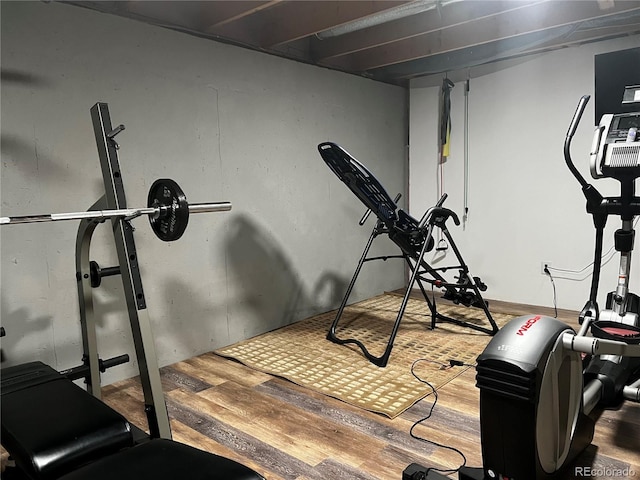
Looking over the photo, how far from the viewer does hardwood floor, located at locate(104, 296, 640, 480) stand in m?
2.07

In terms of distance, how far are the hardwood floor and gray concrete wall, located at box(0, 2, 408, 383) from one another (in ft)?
2.10

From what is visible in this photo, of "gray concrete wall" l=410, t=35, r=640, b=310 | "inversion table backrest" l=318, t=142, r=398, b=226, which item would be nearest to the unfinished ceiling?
"gray concrete wall" l=410, t=35, r=640, b=310

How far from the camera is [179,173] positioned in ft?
10.9

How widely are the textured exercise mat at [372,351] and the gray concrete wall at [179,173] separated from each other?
0.29 meters

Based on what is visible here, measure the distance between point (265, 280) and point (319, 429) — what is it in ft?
5.78

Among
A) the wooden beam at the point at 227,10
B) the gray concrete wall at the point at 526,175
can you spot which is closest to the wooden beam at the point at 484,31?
the gray concrete wall at the point at 526,175

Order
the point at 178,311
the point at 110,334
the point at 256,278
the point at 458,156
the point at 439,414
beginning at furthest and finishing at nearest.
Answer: the point at 458,156 → the point at 256,278 → the point at 178,311 → the point at 110,334 → the point at 439,414

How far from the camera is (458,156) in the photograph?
16.6 feet

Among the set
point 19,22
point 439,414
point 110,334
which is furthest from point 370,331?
point 19,22

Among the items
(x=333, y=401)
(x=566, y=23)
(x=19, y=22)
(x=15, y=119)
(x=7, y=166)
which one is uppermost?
(x=566, y=23)

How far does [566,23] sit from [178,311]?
3638 millimetres

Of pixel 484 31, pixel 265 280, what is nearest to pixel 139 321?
pixel 265 280

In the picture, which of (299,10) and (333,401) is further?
(299,10)

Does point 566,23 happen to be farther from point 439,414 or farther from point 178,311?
point 178,311
